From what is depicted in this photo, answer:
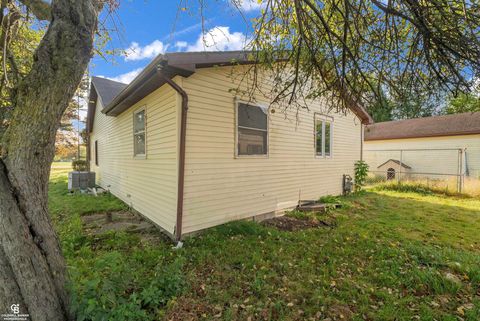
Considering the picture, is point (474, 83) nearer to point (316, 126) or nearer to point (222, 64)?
point (222, 64)

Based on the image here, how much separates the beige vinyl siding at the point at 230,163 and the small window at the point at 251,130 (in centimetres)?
16

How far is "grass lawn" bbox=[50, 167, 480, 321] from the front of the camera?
2418 millimetres

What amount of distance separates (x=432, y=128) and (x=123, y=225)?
19.3 meters

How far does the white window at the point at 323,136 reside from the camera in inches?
297

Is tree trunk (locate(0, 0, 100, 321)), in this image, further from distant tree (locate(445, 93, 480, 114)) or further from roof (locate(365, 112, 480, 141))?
roof (locate(365, 112, 480, 141))

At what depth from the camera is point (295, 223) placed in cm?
550

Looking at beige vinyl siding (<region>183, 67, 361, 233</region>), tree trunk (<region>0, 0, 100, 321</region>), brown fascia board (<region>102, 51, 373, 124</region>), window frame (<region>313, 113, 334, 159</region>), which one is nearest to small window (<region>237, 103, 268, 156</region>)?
beige vinyl siding (<region>183, 67, 361, 233</region>)

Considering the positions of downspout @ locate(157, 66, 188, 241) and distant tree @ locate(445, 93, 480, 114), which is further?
downspout @ locate(157, 66, 188, 241)

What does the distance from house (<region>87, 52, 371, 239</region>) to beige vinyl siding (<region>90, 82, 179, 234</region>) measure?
0.02 metres

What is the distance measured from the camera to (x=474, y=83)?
3012 mm

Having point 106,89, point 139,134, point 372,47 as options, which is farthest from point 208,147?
point 106,89

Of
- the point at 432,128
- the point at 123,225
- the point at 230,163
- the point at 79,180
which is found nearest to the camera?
the point at 230,163

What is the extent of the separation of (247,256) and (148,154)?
3.44 m

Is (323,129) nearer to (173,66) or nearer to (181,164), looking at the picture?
(181,164)
